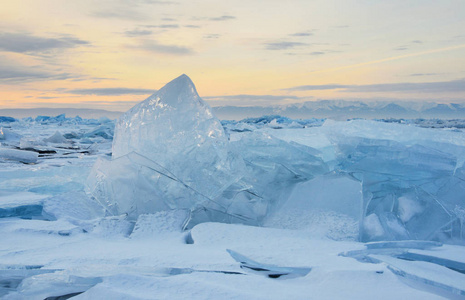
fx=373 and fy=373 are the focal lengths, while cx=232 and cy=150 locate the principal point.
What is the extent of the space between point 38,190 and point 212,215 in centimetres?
181

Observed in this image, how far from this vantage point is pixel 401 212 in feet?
8.75

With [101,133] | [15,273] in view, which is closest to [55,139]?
[101,133]

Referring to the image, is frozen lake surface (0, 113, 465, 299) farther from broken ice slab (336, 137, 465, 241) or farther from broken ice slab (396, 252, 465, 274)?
broken ice slab (336, 137, 465, 241)

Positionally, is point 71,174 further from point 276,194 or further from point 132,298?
point 132,298

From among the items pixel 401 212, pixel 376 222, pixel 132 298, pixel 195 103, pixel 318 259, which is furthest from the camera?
pixel 195 103

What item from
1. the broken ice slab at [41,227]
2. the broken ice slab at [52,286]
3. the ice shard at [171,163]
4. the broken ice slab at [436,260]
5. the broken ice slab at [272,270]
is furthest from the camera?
the ice shard at [171,163]

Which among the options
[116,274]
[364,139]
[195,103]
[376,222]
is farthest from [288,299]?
[364,139]

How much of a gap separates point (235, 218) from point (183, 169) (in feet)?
1.72

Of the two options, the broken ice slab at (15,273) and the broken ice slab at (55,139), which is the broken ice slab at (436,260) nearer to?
the broken ice slab at (15,273)

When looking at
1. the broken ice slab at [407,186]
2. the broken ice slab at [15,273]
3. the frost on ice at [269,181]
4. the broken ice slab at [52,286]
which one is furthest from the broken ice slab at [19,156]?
the broken ice slab at [407,186]

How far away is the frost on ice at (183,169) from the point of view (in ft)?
8.75

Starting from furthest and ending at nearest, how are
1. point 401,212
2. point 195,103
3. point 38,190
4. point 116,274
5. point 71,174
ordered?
point 71,174 → point 38,190 → point 195,103 → point 401,212 → point 116,274

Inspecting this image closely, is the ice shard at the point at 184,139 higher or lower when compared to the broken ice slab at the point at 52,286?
higher

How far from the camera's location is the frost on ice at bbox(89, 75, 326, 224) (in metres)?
2.67
